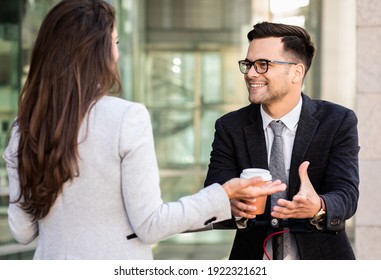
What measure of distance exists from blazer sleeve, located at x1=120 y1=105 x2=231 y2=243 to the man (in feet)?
1.31

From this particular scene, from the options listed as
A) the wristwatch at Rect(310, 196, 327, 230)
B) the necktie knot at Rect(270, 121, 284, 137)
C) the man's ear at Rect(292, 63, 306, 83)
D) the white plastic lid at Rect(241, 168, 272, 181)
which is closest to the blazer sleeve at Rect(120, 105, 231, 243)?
the white plastic lid at Rect(241, 168, 272, 181)

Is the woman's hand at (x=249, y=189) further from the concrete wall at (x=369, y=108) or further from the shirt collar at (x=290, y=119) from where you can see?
the concrete wall at (x=369, y=108)

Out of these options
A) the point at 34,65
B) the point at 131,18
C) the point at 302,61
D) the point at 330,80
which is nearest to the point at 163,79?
the point at 131,18

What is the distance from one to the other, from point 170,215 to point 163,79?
8.40m

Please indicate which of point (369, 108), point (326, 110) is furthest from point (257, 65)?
point (369, 108)

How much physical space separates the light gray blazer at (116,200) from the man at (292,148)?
428 millimetres

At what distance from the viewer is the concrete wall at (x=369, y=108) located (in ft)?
18.1

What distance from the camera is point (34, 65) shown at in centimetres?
214

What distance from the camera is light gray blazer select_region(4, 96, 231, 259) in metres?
2.06

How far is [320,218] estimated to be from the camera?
2.47 m
